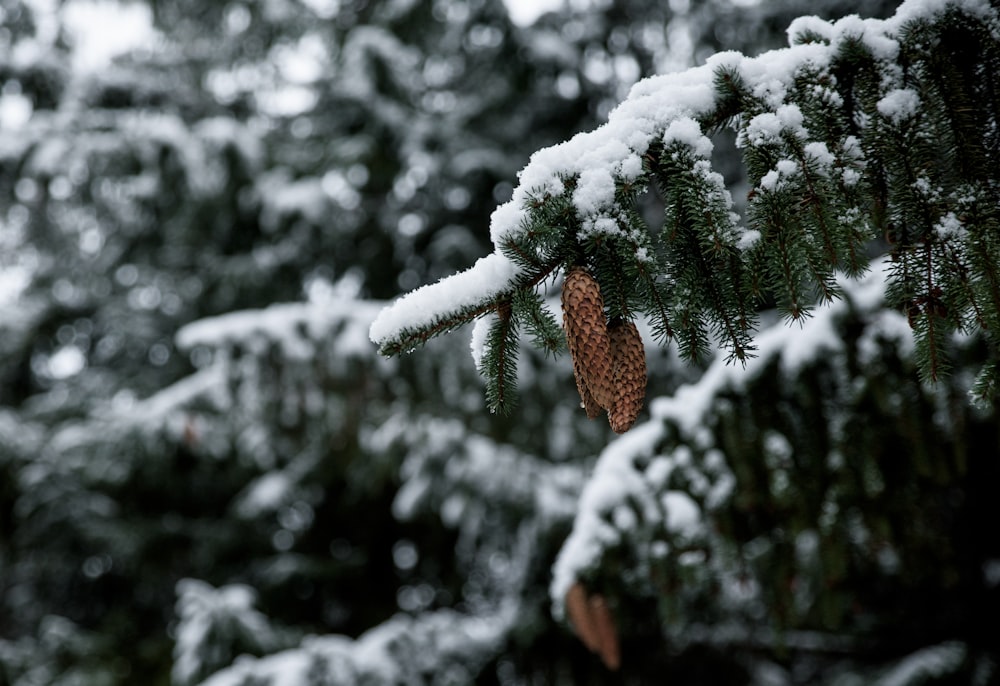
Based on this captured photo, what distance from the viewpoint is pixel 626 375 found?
→ 1099 millimetres

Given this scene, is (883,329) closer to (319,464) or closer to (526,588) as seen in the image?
(526,588)

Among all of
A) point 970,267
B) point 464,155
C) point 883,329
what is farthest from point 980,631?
point 464,155

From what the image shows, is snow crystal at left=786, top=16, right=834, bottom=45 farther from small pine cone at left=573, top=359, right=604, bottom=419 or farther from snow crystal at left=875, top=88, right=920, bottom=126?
small pine cone at left=573, top=359, right=604, bottom=419

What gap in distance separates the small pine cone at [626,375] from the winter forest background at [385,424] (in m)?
1.35

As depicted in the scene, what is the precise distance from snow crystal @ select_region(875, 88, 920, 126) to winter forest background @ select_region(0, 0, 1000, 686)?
3.73 ft

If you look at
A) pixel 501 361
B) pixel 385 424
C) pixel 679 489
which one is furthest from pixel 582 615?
pixel 385 424

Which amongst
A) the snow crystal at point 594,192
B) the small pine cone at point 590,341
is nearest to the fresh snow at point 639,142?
the snow crystal at point 594,192

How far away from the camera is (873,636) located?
181 inches

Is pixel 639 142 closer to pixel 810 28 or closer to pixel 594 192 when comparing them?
pixel 594 192

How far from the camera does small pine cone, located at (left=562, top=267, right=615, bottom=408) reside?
1064mm

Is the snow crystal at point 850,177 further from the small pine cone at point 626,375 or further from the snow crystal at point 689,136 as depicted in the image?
the small pine cone at point 626,375

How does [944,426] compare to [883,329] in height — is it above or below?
below

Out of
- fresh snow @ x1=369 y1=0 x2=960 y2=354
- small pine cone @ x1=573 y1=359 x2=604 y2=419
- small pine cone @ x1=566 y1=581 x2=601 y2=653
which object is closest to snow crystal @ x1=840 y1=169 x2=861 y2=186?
fresh snow @ x1=369 y1=0 x2=960 y2=354

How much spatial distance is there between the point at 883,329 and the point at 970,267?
1165mm
